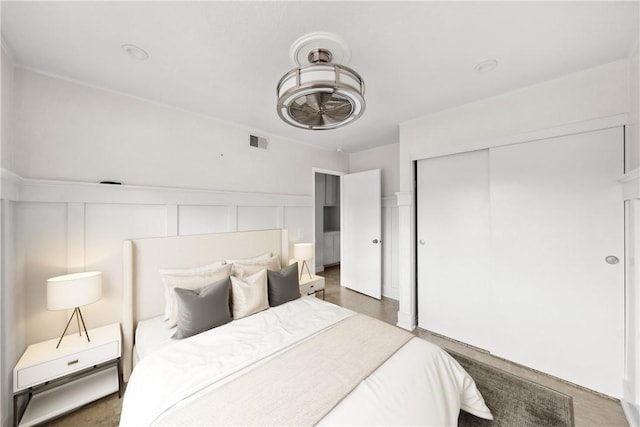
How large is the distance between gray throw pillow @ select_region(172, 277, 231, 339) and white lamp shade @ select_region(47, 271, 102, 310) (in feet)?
1.83

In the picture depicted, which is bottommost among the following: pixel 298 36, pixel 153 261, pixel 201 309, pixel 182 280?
pixel 201 309

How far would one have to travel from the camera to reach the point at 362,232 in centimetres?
402

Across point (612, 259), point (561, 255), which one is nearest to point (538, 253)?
point (561, 255)

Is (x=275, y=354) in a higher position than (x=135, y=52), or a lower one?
lower

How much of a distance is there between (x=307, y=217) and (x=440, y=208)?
1868 mm

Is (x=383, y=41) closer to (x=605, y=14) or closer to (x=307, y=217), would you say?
(x=605, y=14)

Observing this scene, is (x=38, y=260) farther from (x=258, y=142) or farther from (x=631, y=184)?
(x=631, y=184)

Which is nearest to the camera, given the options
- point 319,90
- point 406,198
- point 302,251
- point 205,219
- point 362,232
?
point 319,90

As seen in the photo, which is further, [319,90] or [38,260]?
[38,260]

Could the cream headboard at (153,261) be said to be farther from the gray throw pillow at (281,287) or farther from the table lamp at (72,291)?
the gray throw pillow at (281,287)

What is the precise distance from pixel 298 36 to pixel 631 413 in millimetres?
3385

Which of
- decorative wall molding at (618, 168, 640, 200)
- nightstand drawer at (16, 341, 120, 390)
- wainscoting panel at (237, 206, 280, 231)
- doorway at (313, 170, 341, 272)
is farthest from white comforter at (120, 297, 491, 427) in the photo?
doorway at (313, 170, 341, 272)

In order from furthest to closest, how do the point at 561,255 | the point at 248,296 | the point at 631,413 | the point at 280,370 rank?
the point at 248,296 < the point at 561,255 < the point at 631,413 < the point at 280,370

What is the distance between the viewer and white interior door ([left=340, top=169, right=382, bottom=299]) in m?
3.80
